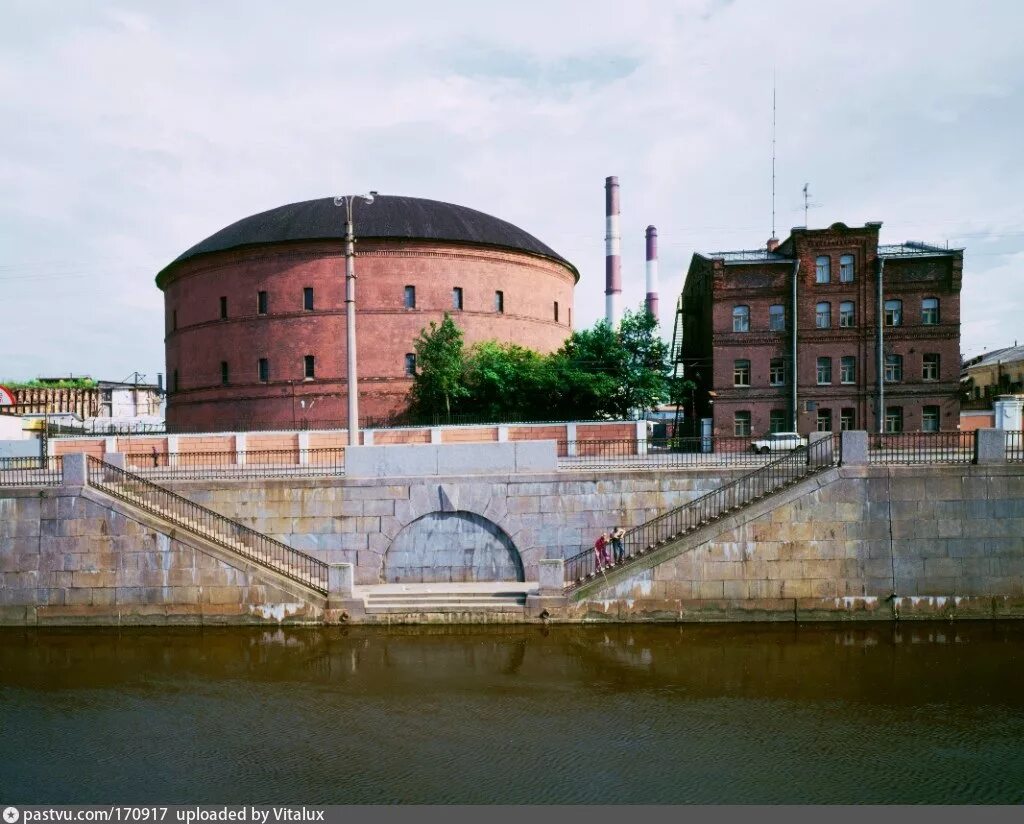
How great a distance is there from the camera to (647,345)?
114ft

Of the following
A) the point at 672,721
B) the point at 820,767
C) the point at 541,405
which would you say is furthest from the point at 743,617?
the point at 541,405

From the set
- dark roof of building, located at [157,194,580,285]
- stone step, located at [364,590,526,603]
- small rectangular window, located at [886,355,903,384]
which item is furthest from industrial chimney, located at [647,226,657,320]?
stone step, located at [364,590,526,603]

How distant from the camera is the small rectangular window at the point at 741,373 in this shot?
34.7 metres

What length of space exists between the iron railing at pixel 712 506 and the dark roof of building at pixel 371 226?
24951 mm

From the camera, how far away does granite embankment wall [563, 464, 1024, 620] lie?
17.3 meters

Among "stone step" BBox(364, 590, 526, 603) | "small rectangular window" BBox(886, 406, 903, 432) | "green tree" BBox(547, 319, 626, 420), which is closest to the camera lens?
"stone step" BBox(364, 590, 526, 603)

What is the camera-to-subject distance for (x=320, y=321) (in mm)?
38344

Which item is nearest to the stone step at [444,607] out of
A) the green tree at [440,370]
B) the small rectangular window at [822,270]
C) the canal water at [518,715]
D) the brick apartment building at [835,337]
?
the canal water at [518,715]

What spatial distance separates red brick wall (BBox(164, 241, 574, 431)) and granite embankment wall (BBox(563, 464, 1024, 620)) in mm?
23405

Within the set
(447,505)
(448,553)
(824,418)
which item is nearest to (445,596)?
(448,553)

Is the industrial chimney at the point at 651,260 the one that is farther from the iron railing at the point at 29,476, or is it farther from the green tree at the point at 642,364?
the iron railing at the point at 29,476

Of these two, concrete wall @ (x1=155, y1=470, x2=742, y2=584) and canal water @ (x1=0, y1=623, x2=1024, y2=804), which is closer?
canal water @ (x1=0, y1=623, x2=1024, y2=804)

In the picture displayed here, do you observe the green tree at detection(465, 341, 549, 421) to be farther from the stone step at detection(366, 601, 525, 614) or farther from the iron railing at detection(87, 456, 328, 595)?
the stone step at detection(366, 601, 525, 614)
